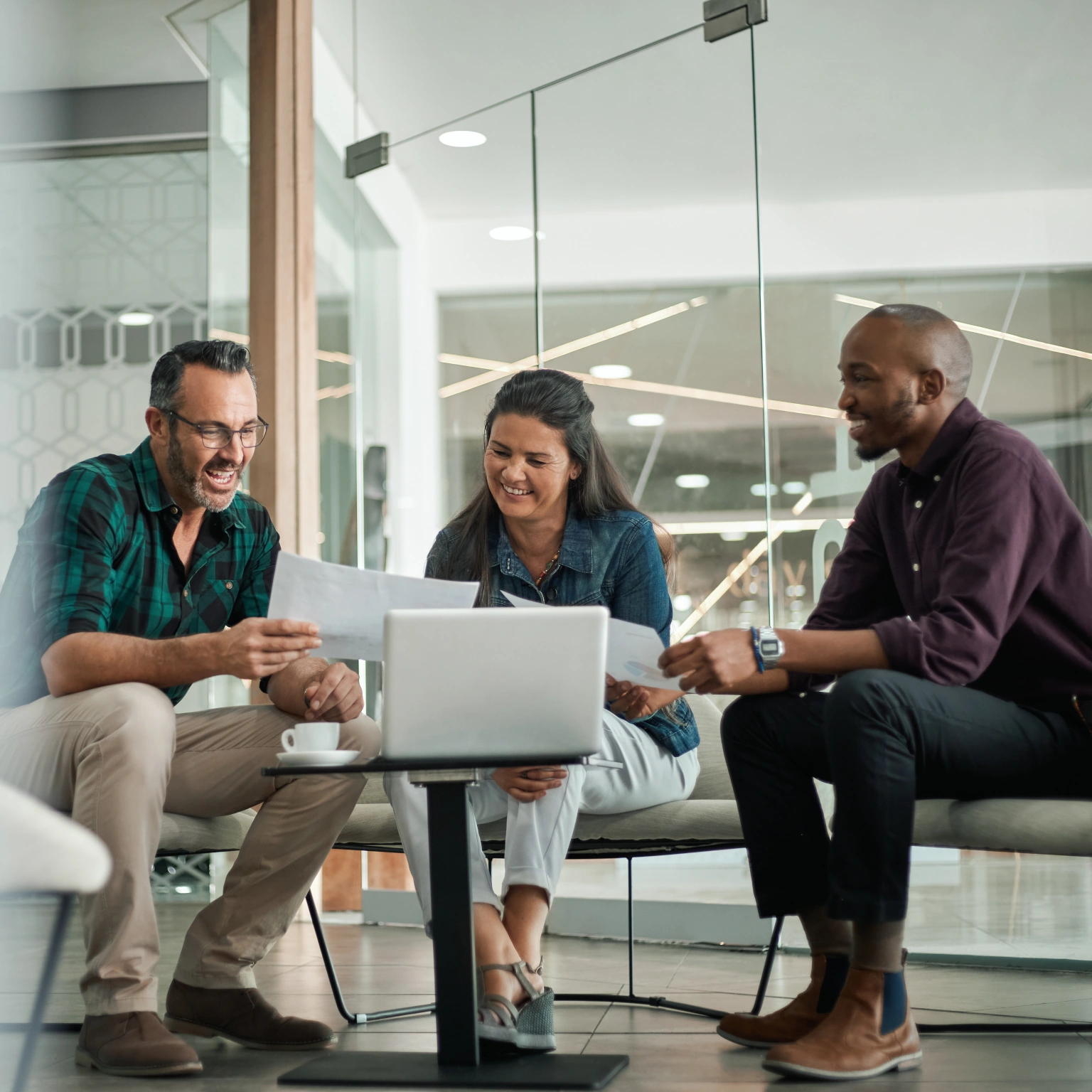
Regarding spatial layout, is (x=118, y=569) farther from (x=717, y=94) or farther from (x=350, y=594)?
(x=717, y=94)

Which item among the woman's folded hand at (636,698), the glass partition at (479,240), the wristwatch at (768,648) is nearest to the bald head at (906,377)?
the wristwatch at (768,648)

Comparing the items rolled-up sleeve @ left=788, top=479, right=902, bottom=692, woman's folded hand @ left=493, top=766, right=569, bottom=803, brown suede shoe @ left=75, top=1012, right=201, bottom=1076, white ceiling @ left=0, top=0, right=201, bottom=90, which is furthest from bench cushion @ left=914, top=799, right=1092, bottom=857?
white ceiling @ left=0, top=0, right=201, bottom=90

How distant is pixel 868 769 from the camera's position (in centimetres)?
164

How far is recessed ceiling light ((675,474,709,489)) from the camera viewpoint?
344 centimetres

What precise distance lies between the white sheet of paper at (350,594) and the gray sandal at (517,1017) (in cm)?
50

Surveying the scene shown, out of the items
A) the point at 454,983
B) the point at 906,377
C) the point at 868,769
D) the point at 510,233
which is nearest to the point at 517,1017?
the point at 454,983

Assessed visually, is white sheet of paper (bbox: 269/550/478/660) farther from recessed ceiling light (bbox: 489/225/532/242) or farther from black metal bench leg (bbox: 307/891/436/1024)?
recessed ceiling light (bbox: 489/225/532/242)

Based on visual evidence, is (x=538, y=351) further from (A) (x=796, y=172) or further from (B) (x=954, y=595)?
(B) (x=954, y=595)

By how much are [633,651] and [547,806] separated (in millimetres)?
339

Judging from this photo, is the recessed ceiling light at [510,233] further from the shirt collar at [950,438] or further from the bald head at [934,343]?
the shirt collar at [950,438]

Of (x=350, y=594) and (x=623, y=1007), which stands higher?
(x=350, y=594)

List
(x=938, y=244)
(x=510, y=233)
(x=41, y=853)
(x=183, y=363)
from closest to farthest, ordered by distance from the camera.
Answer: (x=41, y=853)
(x=183, y=363)
(x=938, y=244)
(x=510, y=233)

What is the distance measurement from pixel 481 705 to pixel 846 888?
0.55 metres

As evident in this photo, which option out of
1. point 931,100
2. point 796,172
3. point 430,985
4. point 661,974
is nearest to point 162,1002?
point 430,985
